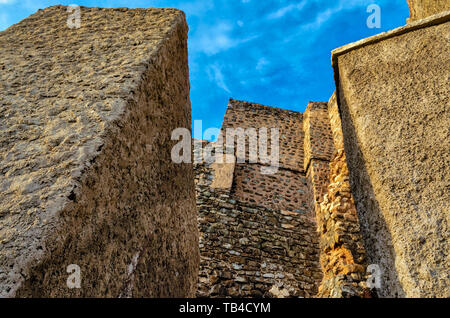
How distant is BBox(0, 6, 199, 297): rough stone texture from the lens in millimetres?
802

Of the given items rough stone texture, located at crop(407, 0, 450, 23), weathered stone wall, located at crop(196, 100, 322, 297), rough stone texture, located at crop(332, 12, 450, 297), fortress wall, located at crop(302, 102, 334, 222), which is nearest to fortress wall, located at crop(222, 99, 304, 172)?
weathered stone wall, located at crop(196, 100, 322, 297)

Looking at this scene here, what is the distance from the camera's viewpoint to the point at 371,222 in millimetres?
1695

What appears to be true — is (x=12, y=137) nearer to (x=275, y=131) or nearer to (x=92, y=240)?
(x=92, y=240)

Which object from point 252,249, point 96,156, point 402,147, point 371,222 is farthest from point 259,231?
point 96,156

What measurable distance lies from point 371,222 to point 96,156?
1.45m

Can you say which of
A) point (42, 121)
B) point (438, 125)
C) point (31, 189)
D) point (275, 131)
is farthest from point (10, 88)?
point (275, 131)

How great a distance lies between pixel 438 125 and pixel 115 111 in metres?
1.65

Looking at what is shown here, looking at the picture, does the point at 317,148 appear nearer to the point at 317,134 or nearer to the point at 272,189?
the point at 317,134

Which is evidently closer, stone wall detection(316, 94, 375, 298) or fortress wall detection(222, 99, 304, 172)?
stone wall detection(316, 94, 375, 298)

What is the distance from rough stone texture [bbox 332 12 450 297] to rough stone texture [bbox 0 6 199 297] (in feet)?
3.43

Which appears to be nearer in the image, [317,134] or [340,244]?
[340,244]

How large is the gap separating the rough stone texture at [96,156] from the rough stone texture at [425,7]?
7.35 feet

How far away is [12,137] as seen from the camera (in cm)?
105

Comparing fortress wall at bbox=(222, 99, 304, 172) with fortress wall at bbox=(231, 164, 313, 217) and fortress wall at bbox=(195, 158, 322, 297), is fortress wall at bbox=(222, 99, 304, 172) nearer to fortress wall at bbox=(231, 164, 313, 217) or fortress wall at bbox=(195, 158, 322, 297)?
fortress wall at bbox=(231, 164, 313, 217)
